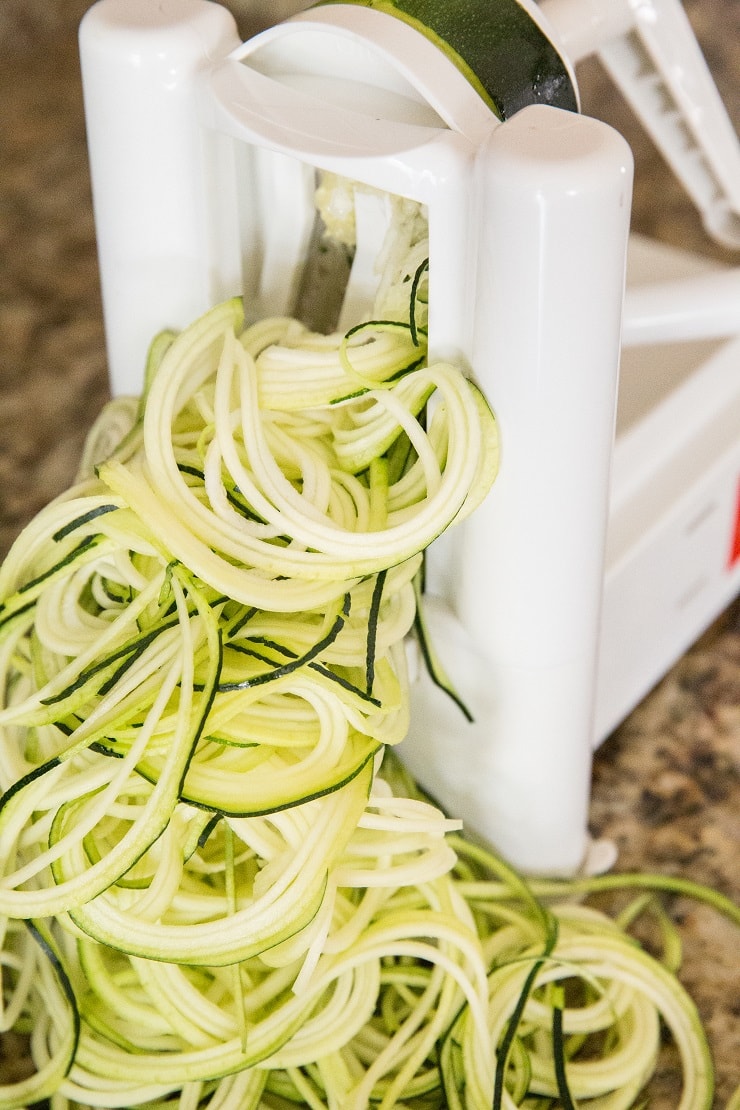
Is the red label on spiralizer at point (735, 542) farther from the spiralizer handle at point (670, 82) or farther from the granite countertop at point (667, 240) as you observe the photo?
the spiralizer handle at point (670, 82)

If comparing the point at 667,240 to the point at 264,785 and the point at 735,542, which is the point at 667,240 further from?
the point at 264,785

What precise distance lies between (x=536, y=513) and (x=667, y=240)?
30.7 inches

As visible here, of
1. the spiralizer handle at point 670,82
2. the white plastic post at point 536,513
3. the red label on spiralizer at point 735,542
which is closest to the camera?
the white plastic post at point 536,513

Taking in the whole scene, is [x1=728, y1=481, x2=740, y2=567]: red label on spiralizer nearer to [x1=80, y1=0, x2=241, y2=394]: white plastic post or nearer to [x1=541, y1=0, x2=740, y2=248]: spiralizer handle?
[x1=541, y1=0, x2=740, y2=248]: spiralizer handle

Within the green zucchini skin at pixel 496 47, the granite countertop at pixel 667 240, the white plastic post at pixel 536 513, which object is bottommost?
the granite countertop at pixel 667 240

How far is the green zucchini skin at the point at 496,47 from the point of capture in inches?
20.1

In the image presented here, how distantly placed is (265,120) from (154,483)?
6.2 inches

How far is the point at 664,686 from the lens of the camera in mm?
789

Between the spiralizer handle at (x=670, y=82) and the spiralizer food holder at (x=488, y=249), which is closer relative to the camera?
the spiralizer food holder at (x=488, y=249)

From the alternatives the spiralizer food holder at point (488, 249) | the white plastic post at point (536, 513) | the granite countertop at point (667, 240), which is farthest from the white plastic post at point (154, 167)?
the granite countertop at point (667, 240)

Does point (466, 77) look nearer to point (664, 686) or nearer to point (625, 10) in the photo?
point (625, 10)

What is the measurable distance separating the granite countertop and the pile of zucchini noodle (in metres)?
0.08

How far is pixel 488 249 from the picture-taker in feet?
1.54

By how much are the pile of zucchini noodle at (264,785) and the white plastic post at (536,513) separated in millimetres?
24
